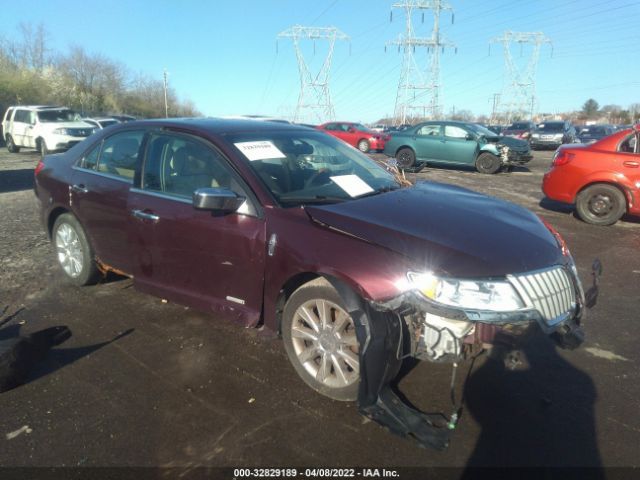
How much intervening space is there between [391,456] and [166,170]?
2.60 m

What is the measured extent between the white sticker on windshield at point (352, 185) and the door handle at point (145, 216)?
1.36 metres

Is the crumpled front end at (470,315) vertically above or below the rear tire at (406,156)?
below

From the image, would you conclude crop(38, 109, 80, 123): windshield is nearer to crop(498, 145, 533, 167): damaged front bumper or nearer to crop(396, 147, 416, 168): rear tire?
crop(396, 147, 416, 168): rear tire

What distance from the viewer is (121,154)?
13.4ft

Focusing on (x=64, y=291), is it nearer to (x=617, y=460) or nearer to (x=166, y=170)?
(x=166, y=170)

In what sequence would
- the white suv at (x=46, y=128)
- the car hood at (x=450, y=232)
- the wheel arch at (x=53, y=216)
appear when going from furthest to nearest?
1. the white suv at (x=46, y=128)
2. the wheel arch at (x=53, y=216)
3. the car hood at (x=450, y=232)

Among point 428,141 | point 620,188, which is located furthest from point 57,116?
point 620,188

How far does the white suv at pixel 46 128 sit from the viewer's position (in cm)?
1725

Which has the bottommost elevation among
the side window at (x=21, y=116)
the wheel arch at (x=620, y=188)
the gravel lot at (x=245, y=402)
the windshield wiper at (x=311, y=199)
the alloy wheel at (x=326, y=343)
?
the gravel lot at (x=245, y=402)

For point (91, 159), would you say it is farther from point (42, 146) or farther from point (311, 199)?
point (42, 146)

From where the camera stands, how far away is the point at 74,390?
2.99m

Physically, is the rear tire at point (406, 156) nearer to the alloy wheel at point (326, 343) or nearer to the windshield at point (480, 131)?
the windshield at point (480, 131)

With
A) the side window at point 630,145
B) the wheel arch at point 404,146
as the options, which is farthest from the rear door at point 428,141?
the side window at point 630,145

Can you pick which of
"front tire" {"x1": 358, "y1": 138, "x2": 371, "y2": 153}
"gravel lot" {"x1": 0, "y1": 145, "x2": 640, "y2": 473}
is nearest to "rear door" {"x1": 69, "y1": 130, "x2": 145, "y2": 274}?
"gravel lot" {"x1": 0, "y1": 145, "x2": 640, "y2": 473}
